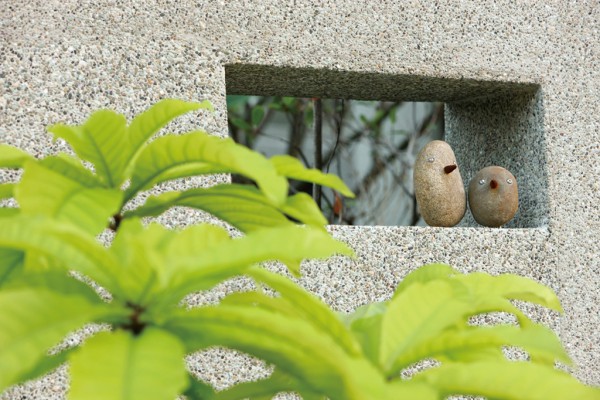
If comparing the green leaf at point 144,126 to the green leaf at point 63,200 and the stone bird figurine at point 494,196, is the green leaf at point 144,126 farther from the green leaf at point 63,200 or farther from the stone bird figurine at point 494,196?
the stone bird figurine at point 494,196

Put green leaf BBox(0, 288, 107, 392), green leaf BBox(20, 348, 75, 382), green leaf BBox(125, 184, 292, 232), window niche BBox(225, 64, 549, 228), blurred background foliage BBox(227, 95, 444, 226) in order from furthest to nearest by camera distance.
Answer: blurred background foliage BBox(227, 95, 444, 226)
window niche BBox(225, 64, 549, 228)
green leaf BBox(125, 184, 292, 232)
green leaf BBox(20, 348, 75, 382)
green leaf BBox(0, 288, 107, 392)

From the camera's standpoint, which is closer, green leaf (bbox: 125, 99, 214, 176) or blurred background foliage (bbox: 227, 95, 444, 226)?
green leaf (bbox: 125, 99, 214, 176)

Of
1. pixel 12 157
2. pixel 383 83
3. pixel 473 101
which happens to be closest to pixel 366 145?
pixel 473 101

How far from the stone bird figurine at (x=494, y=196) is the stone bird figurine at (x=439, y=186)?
0.04 metres

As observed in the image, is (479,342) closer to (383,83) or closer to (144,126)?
(144,126)

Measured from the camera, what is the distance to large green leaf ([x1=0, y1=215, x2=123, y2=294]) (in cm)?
41

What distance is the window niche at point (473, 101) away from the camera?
157 cm

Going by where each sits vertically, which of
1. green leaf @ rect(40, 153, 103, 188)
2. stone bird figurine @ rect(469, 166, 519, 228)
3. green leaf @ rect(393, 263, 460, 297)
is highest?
green leaf @ rect(40, 153, 103, 188)

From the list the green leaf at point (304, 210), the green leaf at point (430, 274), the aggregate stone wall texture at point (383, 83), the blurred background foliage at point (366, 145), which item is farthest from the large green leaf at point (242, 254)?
the blurred background foliage at point (366, 145)

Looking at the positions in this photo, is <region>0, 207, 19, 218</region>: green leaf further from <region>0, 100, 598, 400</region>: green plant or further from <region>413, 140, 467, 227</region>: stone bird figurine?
<region>413, 140, 467, 227</region>: stone bird figurine

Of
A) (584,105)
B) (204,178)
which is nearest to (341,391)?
(204,178)

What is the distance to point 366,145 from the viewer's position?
3.55m

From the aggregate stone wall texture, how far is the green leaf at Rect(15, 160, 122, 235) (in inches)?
32.9

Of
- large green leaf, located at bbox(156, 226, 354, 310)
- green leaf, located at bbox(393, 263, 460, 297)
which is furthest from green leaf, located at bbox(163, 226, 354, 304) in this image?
green leaf, located at bbox(393, 263, 460, 297)
